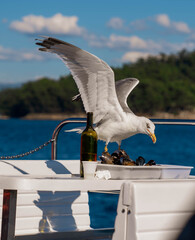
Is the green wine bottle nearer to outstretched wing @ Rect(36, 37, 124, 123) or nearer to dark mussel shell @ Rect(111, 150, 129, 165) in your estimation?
dark mussel shell @ Rect(111, 150, 129, 165)

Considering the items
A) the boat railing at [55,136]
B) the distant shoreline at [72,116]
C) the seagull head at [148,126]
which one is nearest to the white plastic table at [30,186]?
the seagull head at [148,126]

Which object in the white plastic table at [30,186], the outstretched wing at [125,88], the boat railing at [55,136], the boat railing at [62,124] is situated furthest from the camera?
the outstretched wing at [125,88]

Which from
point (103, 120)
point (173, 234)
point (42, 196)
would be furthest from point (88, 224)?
point (173, 234)

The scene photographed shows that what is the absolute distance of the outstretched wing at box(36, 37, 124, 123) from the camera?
238cm

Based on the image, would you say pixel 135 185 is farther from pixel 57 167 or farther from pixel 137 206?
pixel 57 167

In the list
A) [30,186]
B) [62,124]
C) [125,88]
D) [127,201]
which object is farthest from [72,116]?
[127,201]

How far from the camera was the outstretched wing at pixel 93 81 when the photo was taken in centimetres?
238

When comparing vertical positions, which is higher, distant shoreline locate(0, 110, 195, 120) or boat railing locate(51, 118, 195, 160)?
distant shoreline locate(0, 110, 195, 120)

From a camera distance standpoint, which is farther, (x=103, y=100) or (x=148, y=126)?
(x=103, y=100)

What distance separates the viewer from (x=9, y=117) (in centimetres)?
6438

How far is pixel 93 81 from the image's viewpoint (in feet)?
8.87

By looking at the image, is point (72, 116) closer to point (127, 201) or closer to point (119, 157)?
point (119, 157)

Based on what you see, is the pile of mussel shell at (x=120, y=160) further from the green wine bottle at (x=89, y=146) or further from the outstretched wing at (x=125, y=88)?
the outstretched wing at (x=125, y=88)

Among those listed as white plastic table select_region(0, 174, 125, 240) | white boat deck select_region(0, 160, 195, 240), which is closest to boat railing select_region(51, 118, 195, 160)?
white boat deck select_region(0, 160, 195, 240)
